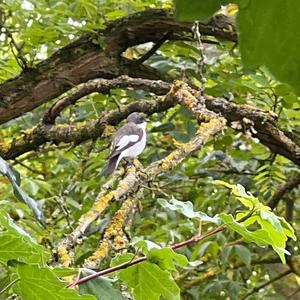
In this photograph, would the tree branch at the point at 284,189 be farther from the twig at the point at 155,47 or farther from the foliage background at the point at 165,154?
the twig at the point at 155,47

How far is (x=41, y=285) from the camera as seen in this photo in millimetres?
489

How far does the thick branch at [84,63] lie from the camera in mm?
1540

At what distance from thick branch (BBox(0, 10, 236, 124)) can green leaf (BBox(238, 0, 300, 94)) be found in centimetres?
139

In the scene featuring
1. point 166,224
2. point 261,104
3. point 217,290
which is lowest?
point 217,290

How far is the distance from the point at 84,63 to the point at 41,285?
45.0 inches

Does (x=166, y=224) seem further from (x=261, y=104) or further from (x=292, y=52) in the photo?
(x=292, y=52)

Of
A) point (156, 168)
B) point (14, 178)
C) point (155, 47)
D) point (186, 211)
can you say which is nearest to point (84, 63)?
point (155, 47)

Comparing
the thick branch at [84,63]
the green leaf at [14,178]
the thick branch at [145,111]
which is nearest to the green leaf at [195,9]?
the green leaf at [14,178]

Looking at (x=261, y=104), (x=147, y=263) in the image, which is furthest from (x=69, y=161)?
(x=147, y=263)

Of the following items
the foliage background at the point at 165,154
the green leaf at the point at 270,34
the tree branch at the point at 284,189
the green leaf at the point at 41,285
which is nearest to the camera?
the green leaf at the point at 270,34

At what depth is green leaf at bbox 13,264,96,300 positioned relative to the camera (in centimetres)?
48

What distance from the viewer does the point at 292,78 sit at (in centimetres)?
16

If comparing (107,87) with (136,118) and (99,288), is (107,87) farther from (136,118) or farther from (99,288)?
(99,288)

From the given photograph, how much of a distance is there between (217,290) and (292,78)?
1840 mm
